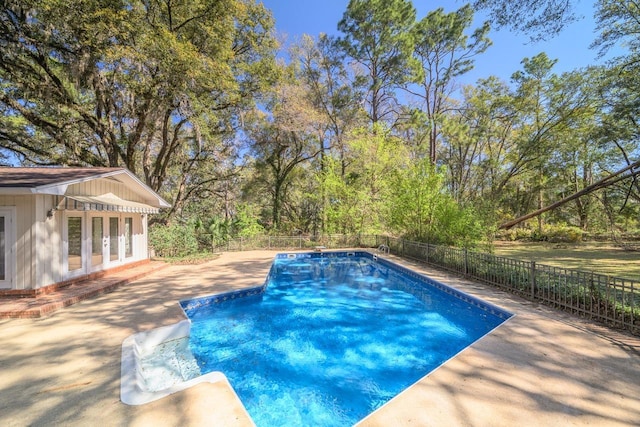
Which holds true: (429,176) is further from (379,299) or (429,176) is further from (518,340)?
(518,340)

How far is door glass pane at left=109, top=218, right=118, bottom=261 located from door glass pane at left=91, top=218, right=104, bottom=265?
416 mm

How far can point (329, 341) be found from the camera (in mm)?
5285

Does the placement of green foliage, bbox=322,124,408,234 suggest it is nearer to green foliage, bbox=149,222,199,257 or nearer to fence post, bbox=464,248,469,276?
fence post, bbox=464,248,469,276

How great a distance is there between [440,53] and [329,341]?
20.6 meters

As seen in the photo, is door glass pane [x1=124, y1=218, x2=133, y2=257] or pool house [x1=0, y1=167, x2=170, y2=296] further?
door glass pane [x1=124, y1=218, x2=133, y2=257]

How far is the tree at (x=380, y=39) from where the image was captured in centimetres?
1683

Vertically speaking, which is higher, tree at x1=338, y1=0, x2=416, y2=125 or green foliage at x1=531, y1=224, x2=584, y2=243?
tree at x1=338, y1=0, x2=416, y2=125

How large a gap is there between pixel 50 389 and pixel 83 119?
13.1 m

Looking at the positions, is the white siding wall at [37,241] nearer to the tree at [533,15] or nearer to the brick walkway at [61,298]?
the brick walkway at [61,298]

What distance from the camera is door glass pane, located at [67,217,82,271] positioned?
698 centimetres

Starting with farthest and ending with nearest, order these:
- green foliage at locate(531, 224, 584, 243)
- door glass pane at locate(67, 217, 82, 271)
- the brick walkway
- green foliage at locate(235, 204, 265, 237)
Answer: green foliage at locate(531, 224, 584, 243), green foliage at locate(235, 204, 265, 237), door glass pane at locate(67, 217, 82, 271), the brick walkway

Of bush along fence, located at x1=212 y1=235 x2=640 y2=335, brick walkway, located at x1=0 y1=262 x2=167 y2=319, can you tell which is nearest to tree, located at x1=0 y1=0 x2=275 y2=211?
brick walkway, located at x1=0 y1=262 x2=167 y2=319

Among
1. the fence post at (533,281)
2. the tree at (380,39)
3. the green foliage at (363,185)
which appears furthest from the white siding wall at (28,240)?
the tree at (380,39)

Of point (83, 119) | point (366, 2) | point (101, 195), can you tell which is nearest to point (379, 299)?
point (101, 195)
